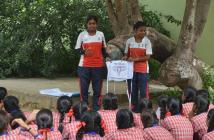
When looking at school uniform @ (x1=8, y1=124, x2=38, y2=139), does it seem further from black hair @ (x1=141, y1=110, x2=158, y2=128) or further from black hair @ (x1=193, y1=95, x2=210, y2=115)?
black hair @ (x1=193, y1=95, x2=210, y2=115)

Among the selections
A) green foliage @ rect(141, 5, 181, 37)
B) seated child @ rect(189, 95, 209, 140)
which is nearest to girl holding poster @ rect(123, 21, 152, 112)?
seated child @ rect(189, 95, 209, 140)

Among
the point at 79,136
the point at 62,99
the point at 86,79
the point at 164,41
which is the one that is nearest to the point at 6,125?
the point at 79,136

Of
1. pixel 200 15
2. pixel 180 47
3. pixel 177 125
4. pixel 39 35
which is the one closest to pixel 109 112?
pixel 177 125

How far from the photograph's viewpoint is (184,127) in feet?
17.1

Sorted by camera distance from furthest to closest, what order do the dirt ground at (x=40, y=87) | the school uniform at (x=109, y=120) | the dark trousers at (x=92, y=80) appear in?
the dirt ground at (x=40, y=87)
the dark trousers at (x=92, y=80)
the school uniform at (x=109, y=120)

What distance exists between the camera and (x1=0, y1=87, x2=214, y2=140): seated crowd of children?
179 inches

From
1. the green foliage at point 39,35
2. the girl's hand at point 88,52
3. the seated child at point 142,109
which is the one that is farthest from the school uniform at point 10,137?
the green foliage at point 39,35

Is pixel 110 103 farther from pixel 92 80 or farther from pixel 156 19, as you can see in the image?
pixel 156 19

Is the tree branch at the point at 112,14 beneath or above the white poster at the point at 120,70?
above

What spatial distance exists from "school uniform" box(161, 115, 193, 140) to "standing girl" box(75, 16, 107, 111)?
2286 mm

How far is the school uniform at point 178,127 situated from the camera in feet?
17.0

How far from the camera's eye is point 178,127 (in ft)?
17.0

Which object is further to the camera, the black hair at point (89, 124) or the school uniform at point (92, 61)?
the school uniform at point (92, 61)

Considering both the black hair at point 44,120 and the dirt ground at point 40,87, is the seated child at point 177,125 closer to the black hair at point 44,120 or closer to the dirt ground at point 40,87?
the black hair at point 44,120
